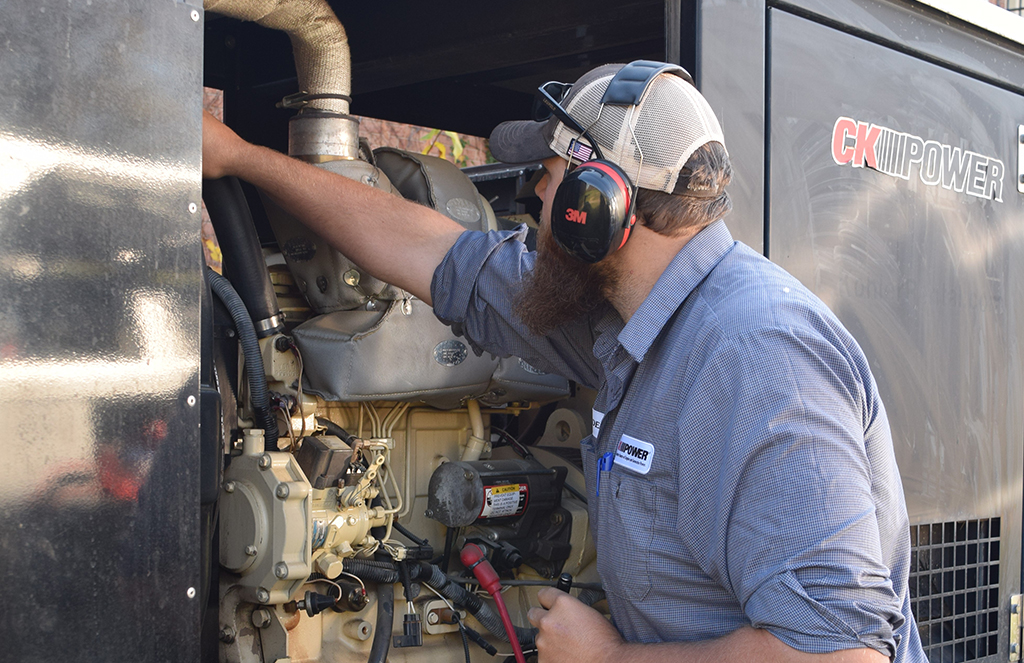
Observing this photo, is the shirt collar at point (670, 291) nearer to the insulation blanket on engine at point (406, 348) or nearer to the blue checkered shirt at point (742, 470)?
the blue checkered shirt at point (742, 470)

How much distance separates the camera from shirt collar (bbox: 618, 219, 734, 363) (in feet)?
5.02

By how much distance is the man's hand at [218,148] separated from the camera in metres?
1.81

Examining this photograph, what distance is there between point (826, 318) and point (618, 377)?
339mm

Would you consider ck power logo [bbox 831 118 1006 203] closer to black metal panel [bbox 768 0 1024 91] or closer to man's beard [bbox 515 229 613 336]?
black metal panel [bbox 768 0 1024 91]

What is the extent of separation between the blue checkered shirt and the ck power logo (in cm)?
68

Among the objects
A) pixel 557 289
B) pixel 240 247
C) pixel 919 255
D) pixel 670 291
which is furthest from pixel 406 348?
pixel 919 255

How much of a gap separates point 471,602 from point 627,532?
2.78 feet

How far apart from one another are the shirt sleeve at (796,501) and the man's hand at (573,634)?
0.25m

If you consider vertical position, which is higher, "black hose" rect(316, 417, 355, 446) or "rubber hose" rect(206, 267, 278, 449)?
"rubber hose" rect(206, 267, 278, 449)

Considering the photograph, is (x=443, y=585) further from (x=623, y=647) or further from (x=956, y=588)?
(x=956, y=588)

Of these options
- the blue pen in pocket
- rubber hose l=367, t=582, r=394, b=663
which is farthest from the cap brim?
rubber hose l=367, t=582, r=394, b=663

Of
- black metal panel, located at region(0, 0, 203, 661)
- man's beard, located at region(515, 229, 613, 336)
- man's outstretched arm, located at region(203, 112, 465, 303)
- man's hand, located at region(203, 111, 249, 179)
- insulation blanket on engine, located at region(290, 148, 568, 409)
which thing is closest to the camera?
black metal panel, located at region(0, 0, 203, 661)

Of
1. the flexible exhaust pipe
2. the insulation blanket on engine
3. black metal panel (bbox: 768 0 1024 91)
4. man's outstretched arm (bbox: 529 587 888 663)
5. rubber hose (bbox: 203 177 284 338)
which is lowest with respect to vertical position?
man's outstretched arm (bbox: 529 587 888 663)

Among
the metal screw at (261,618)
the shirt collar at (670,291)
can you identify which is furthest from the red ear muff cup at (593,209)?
the metal screw at (261,618)
